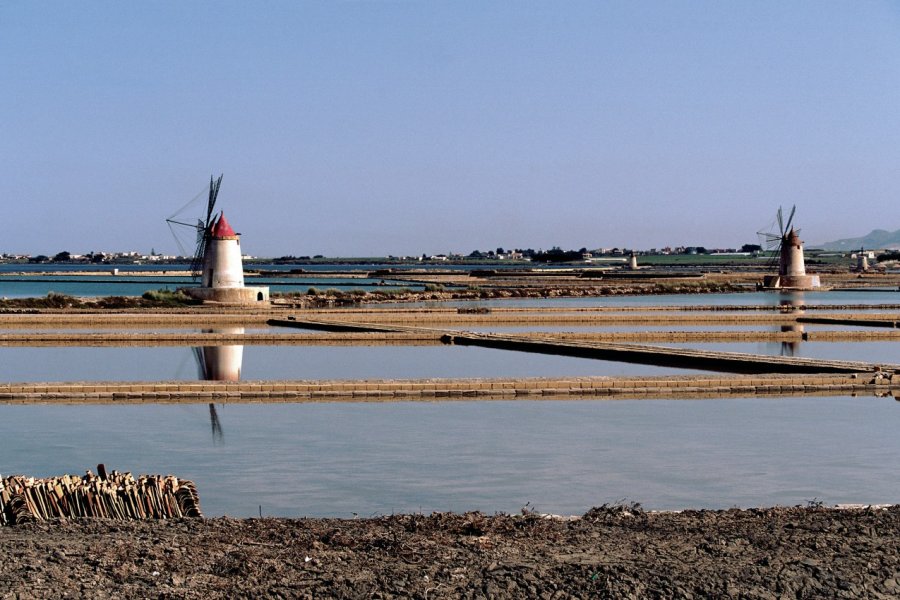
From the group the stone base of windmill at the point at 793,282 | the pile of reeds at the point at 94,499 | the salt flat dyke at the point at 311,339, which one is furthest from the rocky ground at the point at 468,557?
the stone base of windmill at the point at 793,282

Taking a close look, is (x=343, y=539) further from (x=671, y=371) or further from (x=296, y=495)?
(x=671, y=371)

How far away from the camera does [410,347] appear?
24234 millimetres

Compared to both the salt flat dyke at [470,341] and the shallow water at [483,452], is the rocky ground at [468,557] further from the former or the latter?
the salt flat dyke at [470,341]

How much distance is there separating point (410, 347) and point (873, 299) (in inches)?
1239

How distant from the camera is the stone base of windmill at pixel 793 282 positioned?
190 feet

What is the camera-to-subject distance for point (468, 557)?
6.47 meters

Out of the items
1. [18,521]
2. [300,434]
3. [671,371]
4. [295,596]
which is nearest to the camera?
[295,596]

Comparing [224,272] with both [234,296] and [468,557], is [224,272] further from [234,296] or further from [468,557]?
[468,557]

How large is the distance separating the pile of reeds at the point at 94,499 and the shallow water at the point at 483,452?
0.66 metres

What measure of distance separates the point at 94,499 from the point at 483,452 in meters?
4.35

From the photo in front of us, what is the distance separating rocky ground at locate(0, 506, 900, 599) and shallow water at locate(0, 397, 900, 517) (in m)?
1.18

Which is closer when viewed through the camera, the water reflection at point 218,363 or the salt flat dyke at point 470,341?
the salt flat dyke at point 470,341

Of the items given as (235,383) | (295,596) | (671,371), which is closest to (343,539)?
(295,596)

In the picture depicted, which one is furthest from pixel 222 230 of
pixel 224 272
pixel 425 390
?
pixel 425 390
